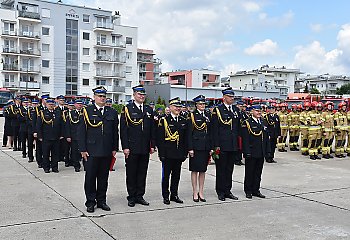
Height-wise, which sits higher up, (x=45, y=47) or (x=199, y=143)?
(x=45, y=47)

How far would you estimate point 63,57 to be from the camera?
59.3m

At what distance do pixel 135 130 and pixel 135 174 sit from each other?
2.50ft

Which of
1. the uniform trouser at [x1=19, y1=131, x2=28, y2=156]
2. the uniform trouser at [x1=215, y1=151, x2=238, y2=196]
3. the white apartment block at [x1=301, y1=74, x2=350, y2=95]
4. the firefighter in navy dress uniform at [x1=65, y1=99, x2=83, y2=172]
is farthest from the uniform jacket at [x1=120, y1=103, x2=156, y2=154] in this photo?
the white apartment block at [x1=301, y1=74, x2=350, y2=95]

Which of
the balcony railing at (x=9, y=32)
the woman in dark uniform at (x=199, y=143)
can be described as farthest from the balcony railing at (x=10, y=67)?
the woman in dark uniform at (x=199, y=143)

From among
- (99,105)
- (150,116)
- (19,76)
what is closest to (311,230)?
(150,116)

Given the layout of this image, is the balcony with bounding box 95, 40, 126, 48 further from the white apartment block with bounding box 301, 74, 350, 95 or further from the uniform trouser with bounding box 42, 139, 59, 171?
the white apartment block with bounding box 301, 74, 350, 95

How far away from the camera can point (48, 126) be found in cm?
1012

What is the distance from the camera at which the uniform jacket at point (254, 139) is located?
7555mm

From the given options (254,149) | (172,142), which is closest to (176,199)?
(172,142)

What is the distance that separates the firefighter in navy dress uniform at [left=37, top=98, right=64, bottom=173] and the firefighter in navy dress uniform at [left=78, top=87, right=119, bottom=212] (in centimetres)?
385

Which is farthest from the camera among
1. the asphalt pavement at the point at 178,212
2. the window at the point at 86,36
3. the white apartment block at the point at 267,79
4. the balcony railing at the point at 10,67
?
the white apartment block at the point at 267,79

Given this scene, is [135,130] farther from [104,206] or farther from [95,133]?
[104,206]

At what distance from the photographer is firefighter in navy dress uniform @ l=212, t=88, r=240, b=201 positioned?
7.33 metres

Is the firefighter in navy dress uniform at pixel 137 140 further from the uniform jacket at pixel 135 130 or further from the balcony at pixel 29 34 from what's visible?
the balcony at pixel 29 34
